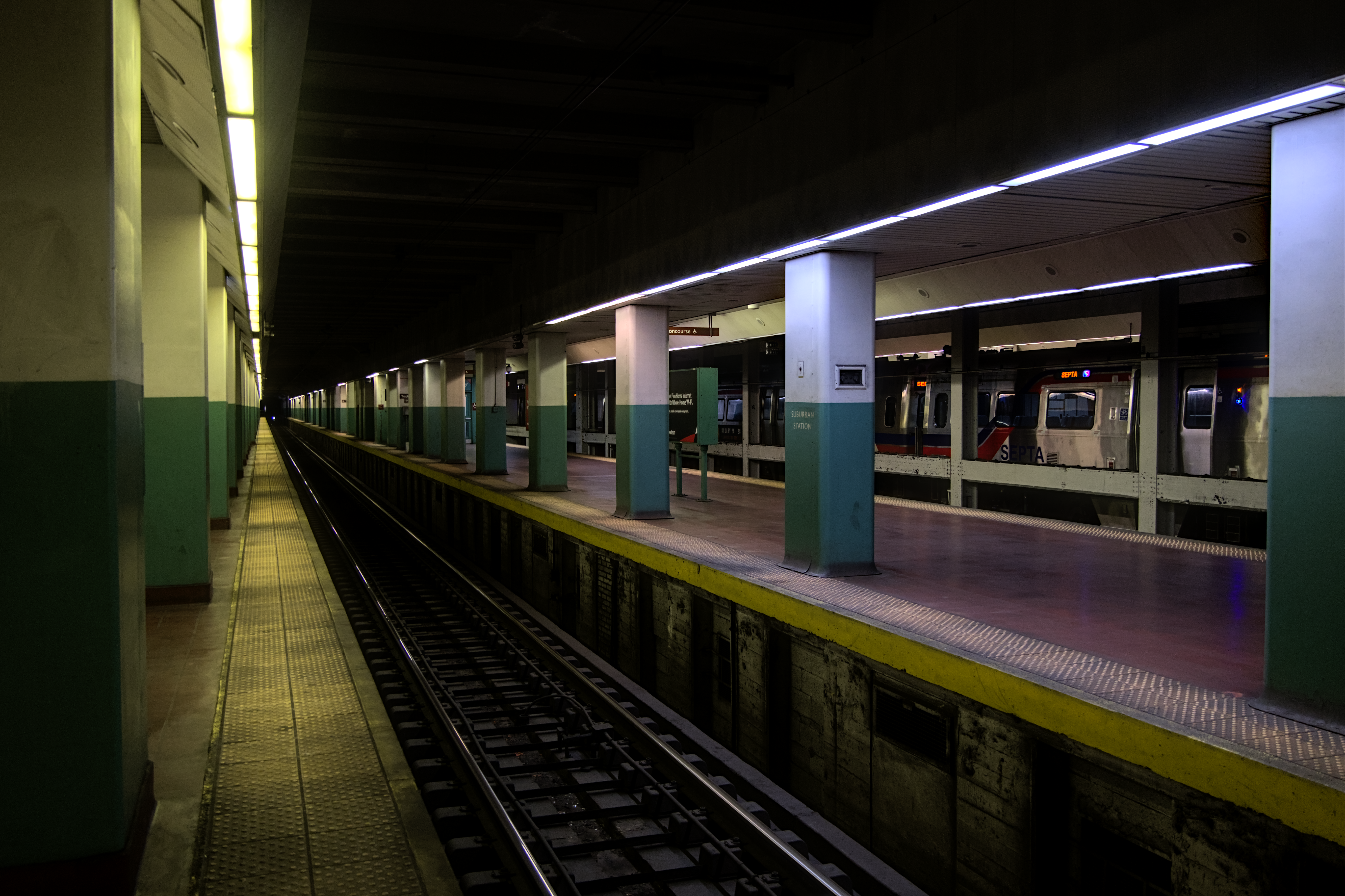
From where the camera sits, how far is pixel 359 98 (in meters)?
7.50

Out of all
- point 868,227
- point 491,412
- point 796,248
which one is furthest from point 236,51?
point 491,412

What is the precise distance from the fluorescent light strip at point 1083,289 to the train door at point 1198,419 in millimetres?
1368

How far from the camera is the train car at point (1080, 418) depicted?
10.8 m

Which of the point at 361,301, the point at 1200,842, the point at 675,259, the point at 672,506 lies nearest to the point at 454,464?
the point at 361,301

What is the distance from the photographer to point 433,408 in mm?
25703

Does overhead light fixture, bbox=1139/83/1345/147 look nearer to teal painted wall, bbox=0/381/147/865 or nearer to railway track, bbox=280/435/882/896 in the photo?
railway track, bbox=280/435/882/896

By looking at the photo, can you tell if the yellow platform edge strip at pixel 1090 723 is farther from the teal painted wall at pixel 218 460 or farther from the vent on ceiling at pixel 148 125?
the teal painted wall at pixel 218 460

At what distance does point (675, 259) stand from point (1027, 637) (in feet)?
17.0

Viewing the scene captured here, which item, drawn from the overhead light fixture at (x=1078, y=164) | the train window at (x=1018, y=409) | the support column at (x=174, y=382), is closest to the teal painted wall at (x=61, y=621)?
the overhead light fixture at (x=1078, y=164)

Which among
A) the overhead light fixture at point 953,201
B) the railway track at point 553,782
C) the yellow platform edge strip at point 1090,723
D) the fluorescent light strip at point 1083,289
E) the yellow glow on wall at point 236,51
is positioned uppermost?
the yellow glow on wall at point 236,51

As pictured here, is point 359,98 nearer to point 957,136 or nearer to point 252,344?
point 957,136

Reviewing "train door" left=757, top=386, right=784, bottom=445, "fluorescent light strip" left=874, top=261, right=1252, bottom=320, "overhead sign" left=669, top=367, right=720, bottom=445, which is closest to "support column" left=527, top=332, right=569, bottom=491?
"overhead sign" left=669, top=367, right=720, bottom=445

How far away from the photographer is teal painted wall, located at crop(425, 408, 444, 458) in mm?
25750

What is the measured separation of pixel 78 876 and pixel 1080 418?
12842 millimetres
